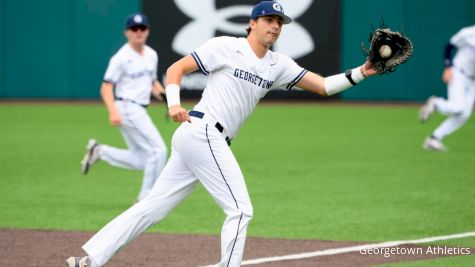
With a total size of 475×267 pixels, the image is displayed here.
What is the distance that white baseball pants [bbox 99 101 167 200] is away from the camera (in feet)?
38.7

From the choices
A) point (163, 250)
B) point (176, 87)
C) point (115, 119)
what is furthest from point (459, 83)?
point (176, 87)

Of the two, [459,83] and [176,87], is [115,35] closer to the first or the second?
[459,83]

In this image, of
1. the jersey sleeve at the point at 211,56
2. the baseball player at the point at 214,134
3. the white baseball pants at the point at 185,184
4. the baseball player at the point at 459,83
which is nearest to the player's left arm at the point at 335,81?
the baseball player at the point at 214,134

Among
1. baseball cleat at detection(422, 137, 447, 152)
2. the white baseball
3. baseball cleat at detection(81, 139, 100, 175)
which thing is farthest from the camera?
baseball cleat at detection(422, 137, 447, 152)

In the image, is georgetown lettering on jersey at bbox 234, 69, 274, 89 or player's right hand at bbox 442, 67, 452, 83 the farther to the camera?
player's right hand at bbox 442, 67, 452, 83

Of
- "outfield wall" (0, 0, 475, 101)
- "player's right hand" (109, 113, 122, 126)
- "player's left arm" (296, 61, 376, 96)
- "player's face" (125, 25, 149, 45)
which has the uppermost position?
"player's left arm" (296, 61, 376, 96)

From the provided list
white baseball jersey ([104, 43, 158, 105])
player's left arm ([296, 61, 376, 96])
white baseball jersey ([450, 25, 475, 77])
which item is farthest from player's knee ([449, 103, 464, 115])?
player's left arm ([296, 61, 376, 96])

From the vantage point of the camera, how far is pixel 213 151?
7344 millimetres

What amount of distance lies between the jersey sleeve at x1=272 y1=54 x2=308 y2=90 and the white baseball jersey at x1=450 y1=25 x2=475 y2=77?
373 inches

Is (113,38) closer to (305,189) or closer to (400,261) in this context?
(305,189)

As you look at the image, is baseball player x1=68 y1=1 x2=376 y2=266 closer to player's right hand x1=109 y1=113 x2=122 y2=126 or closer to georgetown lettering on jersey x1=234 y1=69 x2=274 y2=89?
georgetown lettering on jersey x1=234 y1=69 x2=274 y2=89

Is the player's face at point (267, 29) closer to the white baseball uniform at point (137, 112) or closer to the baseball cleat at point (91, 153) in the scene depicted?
the white baseball uniform at point (137, 112)

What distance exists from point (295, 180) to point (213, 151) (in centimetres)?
663

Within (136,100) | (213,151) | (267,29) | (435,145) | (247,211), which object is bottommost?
(435,145)
